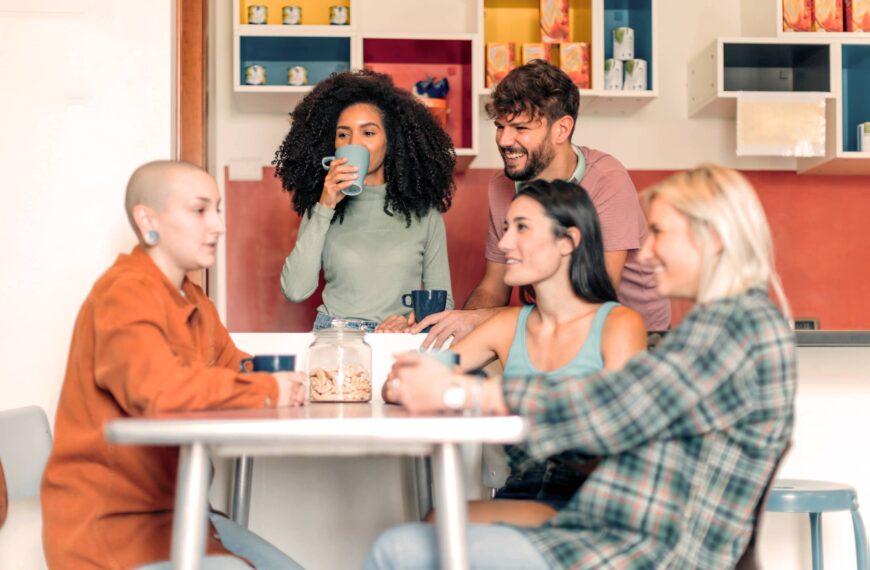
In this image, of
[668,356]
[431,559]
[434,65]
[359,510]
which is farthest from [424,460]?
[434,65]

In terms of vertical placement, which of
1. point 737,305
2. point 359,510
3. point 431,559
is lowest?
point 359,510

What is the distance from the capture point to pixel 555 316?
6.20 feet

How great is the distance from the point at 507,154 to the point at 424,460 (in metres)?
0.92

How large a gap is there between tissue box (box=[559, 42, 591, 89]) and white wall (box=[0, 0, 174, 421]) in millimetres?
1717

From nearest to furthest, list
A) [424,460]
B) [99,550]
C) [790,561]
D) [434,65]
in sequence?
1. [99,550]
2. [424,460]
3. [790,561]
4. [434,65]

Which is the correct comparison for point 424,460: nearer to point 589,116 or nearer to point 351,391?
point 351,391

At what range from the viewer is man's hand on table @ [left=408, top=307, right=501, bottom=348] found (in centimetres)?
211

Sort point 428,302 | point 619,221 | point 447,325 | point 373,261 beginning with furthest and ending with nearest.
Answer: point 373,261 → point 619,221 → point 428,302 → point 447,325

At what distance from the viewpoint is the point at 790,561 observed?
2.46 meters

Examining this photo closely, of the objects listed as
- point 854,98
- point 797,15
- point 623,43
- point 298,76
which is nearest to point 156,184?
point 298,76

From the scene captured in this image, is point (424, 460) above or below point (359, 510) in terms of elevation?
above

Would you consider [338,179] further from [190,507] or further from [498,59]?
[498,59]

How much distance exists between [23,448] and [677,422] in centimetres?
111

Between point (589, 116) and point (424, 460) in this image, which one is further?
point (589, 116)
